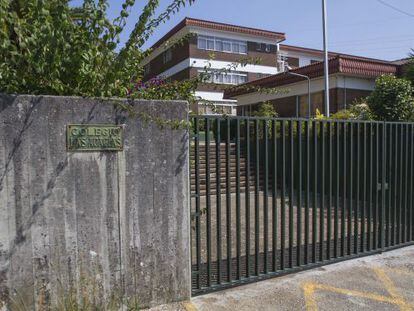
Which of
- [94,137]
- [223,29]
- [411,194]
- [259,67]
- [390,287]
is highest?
[223,29]

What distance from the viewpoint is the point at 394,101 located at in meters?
9.21

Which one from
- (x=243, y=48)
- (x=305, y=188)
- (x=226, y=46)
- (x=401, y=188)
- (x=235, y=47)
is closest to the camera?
(x=305, y=188)

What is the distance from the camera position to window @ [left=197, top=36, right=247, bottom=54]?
3394 cm

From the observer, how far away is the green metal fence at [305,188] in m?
4.32

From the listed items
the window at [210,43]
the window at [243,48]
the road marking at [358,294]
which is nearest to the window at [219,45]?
the window at [210,43]

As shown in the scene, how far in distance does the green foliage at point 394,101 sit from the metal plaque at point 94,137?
24.7ft

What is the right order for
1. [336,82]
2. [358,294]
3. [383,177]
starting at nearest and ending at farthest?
[358,294] < [383,177] < [336,82]

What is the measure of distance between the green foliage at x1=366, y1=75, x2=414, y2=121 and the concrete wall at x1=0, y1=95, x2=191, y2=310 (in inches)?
273

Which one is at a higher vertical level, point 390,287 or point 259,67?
point 259,67

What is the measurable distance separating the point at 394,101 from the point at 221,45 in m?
27.3

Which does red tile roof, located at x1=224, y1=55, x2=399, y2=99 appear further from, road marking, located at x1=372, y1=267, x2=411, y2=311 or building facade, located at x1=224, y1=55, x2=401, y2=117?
road marking, located at x1=372, y1=267, x2=411, y2=311

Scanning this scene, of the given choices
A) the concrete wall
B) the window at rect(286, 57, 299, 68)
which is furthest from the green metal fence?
the window at rect(286, 57, 299, 68)

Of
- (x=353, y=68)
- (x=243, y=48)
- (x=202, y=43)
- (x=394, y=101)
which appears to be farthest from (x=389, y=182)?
(x=243, y=48)

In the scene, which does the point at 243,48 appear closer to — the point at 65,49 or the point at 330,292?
the point at 330,292
